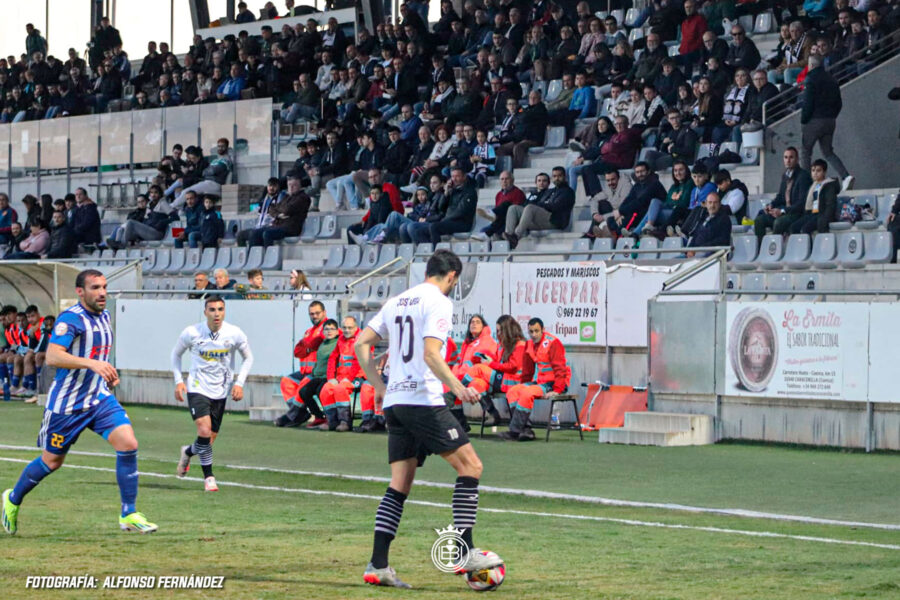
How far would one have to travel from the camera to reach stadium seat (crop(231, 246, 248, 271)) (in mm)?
28484

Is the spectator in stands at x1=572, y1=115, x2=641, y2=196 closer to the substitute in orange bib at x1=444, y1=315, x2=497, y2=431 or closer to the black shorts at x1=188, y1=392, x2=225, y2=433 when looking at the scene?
the substitute in orange bib at x1=444, y1=315, x2=497, y2=431

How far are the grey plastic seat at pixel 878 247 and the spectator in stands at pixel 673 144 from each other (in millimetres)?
5234

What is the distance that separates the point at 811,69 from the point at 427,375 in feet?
50.6

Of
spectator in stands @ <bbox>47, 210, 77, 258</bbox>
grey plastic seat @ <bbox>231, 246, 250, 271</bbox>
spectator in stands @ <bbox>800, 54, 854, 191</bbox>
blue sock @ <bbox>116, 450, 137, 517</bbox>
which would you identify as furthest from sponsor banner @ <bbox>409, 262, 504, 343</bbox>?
spectator in stands @ <bbox>47, 210, 77, 258</bbox>

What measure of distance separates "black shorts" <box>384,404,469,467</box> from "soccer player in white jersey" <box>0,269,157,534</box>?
102 inches

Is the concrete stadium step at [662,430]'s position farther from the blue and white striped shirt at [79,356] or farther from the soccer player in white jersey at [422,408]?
the soccer player in white jersey at [422,408]

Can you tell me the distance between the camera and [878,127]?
24.2 metres

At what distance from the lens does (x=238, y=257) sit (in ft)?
93.9

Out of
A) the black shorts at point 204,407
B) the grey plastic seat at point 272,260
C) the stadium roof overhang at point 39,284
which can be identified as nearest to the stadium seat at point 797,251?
the black shorts at point 204,407

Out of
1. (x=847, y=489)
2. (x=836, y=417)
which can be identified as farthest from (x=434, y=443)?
(x=836, y=417)

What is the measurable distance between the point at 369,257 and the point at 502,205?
9.24ft

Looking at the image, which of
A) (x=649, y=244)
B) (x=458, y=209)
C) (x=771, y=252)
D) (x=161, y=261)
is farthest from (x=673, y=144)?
(x=161, y=261)

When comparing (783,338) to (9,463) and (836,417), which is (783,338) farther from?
(9,463)

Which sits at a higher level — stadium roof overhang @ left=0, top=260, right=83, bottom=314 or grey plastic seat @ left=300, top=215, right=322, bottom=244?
grey plastic seat @ left=300, top=215, right=322, bottom=244
